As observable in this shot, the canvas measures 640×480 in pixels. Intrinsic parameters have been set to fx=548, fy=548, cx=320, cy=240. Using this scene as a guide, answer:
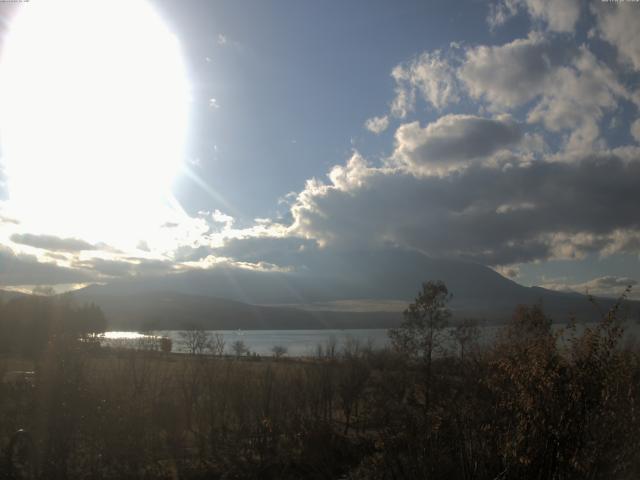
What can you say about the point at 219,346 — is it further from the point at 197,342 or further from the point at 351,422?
the point at 197,342

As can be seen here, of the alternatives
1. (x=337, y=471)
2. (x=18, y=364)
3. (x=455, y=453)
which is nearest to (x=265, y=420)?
(x=337, y=471)

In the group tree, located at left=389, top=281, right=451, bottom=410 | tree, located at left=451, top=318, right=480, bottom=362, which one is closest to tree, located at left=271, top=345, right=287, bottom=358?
tree, located at left=451, top=318, right=480, bottom=362

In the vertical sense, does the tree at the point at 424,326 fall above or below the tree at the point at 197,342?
above

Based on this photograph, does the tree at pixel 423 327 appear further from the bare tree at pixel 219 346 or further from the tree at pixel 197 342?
the tree at pixel 197 342

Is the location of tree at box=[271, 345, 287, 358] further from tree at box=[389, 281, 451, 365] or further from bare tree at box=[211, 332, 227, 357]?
tree at box=[389, 281, 451, 365]

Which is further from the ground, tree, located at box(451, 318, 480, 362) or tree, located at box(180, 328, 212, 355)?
tree, located at box(451, 318, 480, 362)

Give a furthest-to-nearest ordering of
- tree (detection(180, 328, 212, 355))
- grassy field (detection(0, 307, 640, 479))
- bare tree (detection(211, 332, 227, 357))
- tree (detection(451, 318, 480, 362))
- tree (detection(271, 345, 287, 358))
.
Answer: tree (detection(271, 345, 287, 358))
tree (detection(180, 328, 212, 355))
bare tree (detection(211, 332, 227, 357))
tree (detection(451, 318, 480, 362))
grassy field (detection(0, 307, 640, 479))

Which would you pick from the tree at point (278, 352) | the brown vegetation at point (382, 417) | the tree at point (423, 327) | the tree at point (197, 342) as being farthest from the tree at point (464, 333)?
the tree at point (278, 352)

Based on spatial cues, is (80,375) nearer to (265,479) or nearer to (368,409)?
(265,479)

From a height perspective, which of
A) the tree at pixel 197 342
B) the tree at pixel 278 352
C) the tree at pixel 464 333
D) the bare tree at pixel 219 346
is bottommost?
the tree at pixel 278 352

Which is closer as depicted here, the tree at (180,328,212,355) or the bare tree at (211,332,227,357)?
the bare tree at (211,332,227,357)

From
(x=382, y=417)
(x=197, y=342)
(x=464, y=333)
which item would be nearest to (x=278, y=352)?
(x=197, y=342)

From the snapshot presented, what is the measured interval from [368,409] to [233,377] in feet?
26.9

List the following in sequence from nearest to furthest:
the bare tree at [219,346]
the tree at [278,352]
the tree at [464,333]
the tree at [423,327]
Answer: the tree at [464,333] < the tree at [423,327] < the bare tree at [219,346] < the tree at [278,352]
